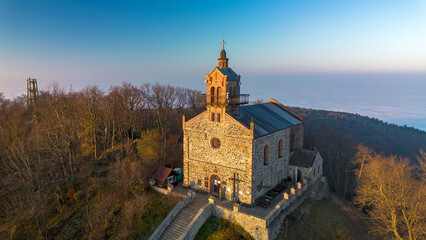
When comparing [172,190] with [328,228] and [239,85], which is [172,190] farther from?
[328,228]

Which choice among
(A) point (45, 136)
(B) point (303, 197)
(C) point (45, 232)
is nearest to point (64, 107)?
(A) point (45, 136)

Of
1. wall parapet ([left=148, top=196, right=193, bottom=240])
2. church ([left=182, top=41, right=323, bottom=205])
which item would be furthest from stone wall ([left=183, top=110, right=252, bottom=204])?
wall parapet ([left=148, top=196, right=193, bottom=240])

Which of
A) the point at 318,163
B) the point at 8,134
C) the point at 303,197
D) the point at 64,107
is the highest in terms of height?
the point at 64,107

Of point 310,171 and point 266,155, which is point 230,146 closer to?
point 266,155

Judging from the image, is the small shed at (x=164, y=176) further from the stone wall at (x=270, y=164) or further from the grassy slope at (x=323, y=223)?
the grassy slope at (x=323, y=223)

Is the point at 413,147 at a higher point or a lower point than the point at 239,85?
lower

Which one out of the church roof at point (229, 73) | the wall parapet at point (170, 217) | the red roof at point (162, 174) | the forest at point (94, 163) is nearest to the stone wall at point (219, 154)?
the red roof at point (162, 174)

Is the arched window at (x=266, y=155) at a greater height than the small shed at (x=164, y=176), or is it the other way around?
the arched window at (x=266, y=155)

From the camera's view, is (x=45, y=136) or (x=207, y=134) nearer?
(x=207, y=134)
